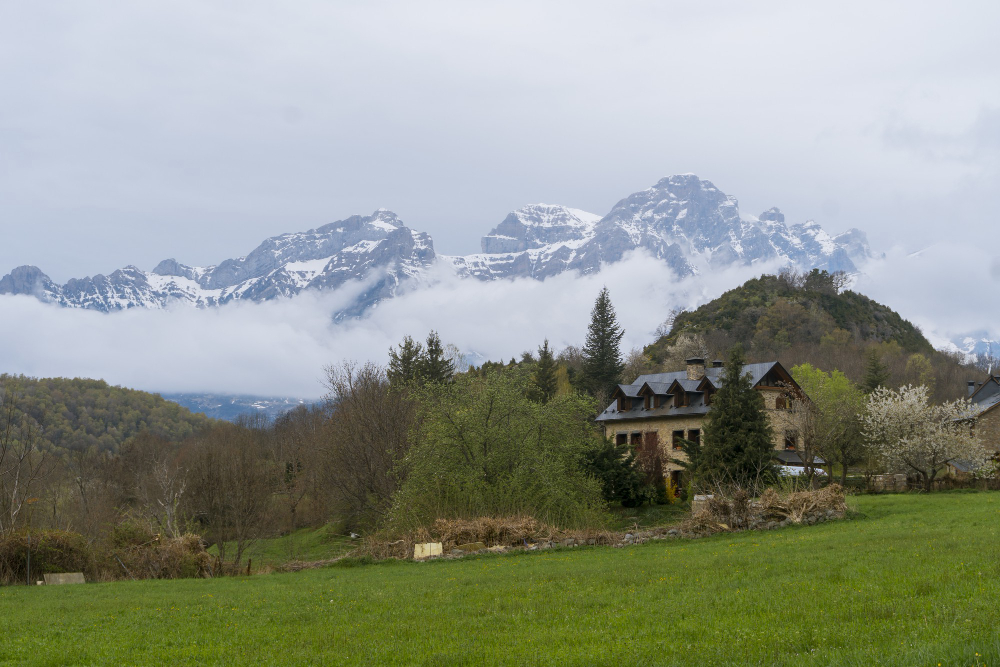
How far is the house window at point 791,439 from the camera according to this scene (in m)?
52.5

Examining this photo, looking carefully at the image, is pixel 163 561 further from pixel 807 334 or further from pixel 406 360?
pixel 807 334

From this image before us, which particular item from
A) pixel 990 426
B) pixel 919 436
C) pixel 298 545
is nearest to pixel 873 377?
pixel 990 426

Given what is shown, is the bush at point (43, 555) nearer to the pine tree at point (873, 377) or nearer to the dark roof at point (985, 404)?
the dark roof at point (985, 404)

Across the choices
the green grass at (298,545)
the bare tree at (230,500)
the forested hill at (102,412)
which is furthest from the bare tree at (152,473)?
the forested hill at (102,412)

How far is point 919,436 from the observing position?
42531 mm

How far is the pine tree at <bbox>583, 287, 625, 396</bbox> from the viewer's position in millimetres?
89125

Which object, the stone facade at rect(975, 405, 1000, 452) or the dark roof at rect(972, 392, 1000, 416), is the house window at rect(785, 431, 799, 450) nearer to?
the stone facade at rect(975, 405, 1000, 452)

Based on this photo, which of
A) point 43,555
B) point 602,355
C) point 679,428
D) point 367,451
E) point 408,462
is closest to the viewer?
point 43,555

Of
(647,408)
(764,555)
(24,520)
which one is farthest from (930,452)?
(24,520)

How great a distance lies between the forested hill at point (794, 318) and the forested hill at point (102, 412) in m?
98.8

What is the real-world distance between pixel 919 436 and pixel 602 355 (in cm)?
4895

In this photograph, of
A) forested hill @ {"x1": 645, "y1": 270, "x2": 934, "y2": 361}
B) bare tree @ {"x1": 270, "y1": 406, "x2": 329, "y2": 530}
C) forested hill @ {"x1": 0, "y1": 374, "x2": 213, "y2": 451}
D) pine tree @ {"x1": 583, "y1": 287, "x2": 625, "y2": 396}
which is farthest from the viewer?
forested hill @ {"x1": 0, "y1": 374, "x2": 213, "y2": 451}

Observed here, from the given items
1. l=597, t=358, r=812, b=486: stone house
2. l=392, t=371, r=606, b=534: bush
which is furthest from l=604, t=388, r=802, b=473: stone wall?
l=392, t=371, r=606, b=534: bush

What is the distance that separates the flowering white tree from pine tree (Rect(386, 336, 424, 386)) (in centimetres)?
3835
